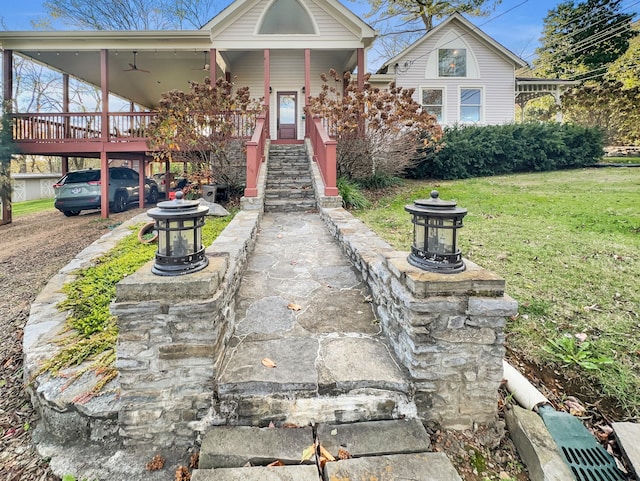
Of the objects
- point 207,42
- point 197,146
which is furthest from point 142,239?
point 207,42

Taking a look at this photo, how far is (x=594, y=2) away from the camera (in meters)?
21.2

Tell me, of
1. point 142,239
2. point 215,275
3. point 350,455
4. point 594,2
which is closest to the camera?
point 350,455

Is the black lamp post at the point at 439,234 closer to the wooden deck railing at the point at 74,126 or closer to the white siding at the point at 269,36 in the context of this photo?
the wooden deck railing at the point at 74,126

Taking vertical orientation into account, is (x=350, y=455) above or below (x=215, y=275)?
below

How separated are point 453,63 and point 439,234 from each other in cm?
1439

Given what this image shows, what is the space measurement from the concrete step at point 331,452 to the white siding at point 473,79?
14.1 metres

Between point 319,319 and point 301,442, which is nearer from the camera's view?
point 301,442

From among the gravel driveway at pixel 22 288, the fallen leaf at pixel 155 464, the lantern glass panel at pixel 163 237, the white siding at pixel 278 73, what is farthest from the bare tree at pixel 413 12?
the fallen leaf at pixel 155 464

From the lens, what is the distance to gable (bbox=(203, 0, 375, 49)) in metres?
10.1

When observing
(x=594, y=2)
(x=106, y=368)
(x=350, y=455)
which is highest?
(x=594, y=2)

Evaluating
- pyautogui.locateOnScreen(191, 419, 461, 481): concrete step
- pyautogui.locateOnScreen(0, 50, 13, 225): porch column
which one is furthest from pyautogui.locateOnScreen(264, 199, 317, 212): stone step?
pyautogui.locateOnScreen(0, 50, 13, 225): porch column

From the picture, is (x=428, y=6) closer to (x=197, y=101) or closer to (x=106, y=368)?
(x=197, y=101)

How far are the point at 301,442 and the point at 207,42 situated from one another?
1090cm

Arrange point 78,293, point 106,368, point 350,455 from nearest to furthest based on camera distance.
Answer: point 350,455
point 106,368
point 78,293
